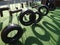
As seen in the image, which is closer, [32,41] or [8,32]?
[8,32]

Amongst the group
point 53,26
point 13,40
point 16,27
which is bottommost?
point 53,26

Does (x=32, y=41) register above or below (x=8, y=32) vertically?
below

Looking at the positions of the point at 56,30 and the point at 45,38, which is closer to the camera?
the point at 45,38

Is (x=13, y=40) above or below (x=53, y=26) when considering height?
above

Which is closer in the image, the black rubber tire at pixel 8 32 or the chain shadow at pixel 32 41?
the black rubber tire at pixel 8 32

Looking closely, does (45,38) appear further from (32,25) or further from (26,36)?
(32,25)

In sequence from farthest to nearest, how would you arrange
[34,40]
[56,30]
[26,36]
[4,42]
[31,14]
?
1. [31,14]
2. [56,30]
3. [26,36]
4. [34,40]
5. [4,42]

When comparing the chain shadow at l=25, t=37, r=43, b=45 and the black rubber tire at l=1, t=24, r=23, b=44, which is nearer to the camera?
the black rubber tire at l=1, t=24, r=23, b=44

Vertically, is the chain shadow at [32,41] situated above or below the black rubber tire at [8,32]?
below

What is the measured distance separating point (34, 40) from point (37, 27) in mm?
2431

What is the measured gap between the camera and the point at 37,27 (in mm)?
9875

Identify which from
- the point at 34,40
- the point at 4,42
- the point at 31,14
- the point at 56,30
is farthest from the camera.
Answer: the point at 31,14

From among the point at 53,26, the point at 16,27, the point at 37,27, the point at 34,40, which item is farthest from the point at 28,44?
the point at 53,26

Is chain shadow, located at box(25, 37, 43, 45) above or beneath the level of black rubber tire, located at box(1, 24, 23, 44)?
beneath
